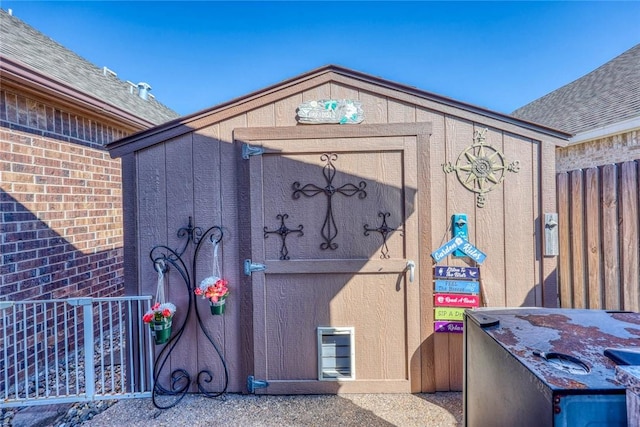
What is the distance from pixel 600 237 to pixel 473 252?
0.85m

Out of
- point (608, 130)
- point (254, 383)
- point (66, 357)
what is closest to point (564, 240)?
point (254, 383)

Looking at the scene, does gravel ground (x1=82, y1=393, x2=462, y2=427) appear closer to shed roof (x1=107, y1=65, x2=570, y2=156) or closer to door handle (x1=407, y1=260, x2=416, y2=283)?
door handle (x1=407, y1=260, x2=416, y2=283)

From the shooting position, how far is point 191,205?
90.7 inches

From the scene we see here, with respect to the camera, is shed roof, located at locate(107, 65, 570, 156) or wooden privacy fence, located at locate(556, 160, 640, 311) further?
shed roof, located at locate(107, 65, 570, 156)

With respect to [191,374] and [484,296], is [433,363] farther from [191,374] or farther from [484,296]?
[191,374]

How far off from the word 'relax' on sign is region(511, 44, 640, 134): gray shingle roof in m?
3.95

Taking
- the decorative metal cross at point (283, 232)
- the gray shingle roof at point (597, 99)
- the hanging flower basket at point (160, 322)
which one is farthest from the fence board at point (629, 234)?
the gray shingle roof at point (597, 99)

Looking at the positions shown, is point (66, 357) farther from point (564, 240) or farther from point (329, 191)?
point (564, 240)

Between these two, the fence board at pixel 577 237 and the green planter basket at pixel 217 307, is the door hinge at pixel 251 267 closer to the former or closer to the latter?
the green planter basket at pixel 217 307

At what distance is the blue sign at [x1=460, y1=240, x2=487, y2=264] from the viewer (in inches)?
88.2

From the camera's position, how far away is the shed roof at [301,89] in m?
2.26

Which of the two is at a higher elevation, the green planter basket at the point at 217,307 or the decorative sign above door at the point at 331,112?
the decorative sign above door at the point at 331,112

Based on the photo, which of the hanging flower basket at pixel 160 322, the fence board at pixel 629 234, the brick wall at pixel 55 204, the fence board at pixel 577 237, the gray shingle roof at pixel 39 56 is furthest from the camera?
the gray shingle roof at pixel 39 56

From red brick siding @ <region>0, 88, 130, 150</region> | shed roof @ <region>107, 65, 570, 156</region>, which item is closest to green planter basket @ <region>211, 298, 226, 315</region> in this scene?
shed roof @ <region>107, 65, 570, 156</region>
